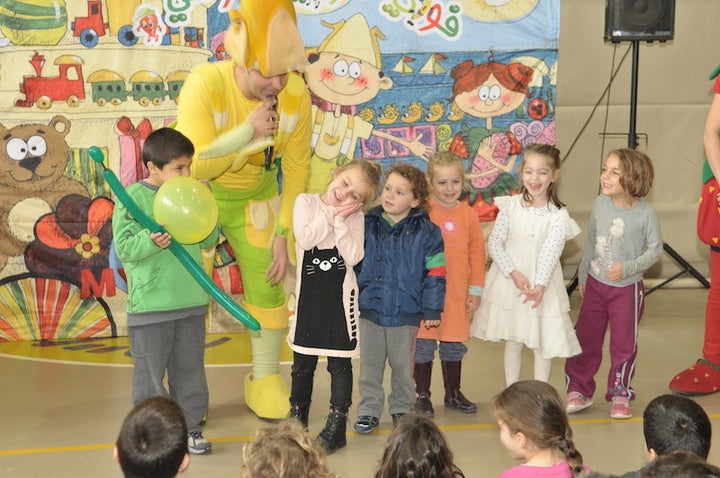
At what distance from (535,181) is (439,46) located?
1955 mm

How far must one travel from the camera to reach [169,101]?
20.8ft

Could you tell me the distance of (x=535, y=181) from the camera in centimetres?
480

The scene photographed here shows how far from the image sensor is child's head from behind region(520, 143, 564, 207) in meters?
4.80

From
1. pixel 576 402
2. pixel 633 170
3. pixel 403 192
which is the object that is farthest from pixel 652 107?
pixel 403 192

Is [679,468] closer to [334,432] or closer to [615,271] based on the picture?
[334,432]

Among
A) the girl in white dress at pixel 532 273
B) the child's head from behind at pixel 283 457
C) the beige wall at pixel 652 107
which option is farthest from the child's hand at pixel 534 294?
the beige wall at pixel 652 107

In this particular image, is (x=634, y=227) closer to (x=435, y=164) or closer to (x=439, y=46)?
(x=435, y=164)

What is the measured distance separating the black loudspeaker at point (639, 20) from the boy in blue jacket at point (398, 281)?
2.73 meters

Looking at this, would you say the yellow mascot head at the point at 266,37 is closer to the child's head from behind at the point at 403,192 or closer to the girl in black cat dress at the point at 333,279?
the girl in black cat dress at the point at 333,279

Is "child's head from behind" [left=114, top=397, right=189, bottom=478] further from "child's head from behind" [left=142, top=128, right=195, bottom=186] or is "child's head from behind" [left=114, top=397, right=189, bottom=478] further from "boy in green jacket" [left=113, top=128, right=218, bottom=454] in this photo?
"child's head from behind" [left=142, top=128, right=195, bottom=186]

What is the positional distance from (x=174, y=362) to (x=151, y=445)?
74.0 inches

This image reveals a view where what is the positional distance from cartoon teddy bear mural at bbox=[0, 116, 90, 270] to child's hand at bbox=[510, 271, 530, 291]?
2828mm

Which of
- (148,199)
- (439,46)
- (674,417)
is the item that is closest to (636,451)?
(674,417)

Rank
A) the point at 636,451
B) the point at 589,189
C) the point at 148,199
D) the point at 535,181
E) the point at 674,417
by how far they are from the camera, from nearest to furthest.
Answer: the point at 674,417 < the point at 148,199 < the point at 636,451 < the point at 535,181 < the point at 589,189
